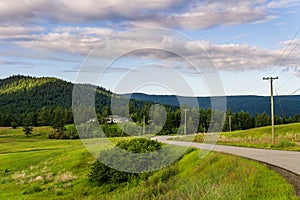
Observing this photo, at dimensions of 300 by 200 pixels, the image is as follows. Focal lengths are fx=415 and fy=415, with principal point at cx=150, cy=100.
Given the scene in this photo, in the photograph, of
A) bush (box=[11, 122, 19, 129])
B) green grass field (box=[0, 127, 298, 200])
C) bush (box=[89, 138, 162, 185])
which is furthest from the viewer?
bush (box=[11, 122, 19, 129])

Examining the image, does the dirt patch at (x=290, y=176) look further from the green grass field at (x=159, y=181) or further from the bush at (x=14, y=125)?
the bush at (x=14, y=125)

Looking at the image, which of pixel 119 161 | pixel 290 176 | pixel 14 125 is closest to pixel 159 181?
pixel 119 161

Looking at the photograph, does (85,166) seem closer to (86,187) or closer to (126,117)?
(86,187)

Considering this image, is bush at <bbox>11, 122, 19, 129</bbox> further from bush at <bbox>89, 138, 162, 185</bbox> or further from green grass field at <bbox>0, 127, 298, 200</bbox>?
bush at <bbox>89, 138, 162, 185</bbox>

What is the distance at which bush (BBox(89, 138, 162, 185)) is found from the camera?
103 feet

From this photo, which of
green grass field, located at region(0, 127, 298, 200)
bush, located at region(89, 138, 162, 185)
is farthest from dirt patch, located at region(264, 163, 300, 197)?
bush, located at region(89, 138, 162, 185)

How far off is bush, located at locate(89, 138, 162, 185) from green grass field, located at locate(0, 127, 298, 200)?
0.95 metres

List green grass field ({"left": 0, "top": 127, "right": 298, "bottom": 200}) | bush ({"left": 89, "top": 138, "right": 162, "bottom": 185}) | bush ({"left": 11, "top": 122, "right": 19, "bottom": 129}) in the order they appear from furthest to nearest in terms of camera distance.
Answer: bush ({"left": 11, "top": 122, "right": 19, "bottom": 129}) < bush ({"left": 89, "top": 138, "right": 162, "bottom": 185}) < green grass field ({"left": 0, "top": 127, "right": 298, "bottom": 200})

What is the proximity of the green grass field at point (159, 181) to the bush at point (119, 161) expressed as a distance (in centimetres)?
95

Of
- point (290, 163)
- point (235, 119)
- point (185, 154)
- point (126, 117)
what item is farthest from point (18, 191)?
point (235, 119)

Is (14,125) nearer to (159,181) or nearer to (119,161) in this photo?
(119,161)

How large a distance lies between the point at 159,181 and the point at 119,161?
9.07m

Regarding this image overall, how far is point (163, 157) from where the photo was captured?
32719 mm

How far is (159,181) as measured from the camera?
2392 centimetres
